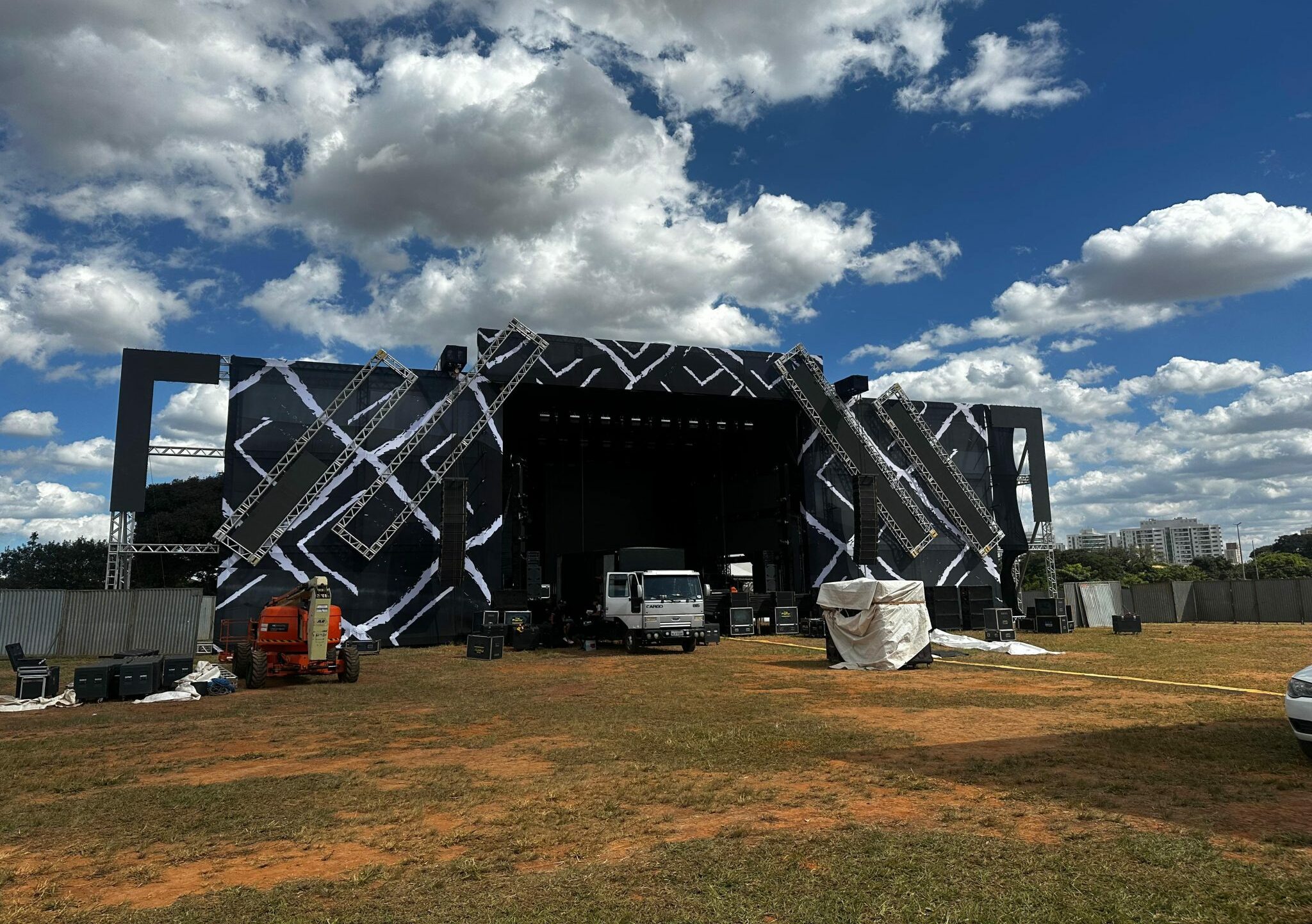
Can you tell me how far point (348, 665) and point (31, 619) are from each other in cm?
1456

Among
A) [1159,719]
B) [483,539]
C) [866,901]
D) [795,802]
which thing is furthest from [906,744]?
[483,539]

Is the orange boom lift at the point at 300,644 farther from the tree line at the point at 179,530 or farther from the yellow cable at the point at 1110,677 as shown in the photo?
the tree line at the point at 179,530

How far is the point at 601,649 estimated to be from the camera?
27.2 meters

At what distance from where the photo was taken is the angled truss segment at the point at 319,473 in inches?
1152

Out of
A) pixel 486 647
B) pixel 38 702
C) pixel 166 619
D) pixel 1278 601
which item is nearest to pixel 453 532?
pixel 486 647

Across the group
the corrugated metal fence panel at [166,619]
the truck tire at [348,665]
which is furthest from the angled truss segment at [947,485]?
the corrugated metal fence panel at [166,619]

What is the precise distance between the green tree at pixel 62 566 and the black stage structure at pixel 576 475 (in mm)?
47163

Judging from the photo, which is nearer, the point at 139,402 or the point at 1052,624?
the point at 139,402

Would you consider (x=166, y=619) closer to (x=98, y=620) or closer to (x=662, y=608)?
(x=98, y=620)

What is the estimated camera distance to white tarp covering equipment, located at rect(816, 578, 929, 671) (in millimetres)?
18547

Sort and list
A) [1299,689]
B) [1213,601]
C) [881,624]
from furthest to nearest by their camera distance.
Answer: [1213,601]
[881,624]
[1299,689]

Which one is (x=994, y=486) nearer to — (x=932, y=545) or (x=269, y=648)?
(x=932, y=545)

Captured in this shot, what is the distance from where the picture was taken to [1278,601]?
3850 centimetres

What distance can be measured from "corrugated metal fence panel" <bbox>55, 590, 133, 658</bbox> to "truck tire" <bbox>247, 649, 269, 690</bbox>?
11.9 m
